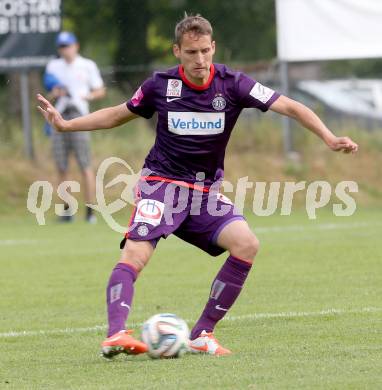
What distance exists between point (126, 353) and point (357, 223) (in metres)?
8.03

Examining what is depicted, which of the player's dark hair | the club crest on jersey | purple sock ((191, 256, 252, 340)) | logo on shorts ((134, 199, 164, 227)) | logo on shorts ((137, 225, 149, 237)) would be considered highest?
the player's dark hair

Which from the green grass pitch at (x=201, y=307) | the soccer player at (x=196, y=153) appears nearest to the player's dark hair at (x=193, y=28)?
the soccer player at (x=196, y=153)

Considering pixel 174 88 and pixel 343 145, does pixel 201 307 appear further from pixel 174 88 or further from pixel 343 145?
pixel 343 145

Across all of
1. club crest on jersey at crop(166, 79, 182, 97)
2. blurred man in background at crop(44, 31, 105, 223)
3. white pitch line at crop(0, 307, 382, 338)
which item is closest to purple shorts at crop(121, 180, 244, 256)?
club crest on jersey at crop(166, 79, 182, 97)

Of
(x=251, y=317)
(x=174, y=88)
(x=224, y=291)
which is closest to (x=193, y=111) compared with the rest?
(x=174, y=88)

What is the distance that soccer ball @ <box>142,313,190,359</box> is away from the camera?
5.75m

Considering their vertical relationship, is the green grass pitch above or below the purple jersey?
below

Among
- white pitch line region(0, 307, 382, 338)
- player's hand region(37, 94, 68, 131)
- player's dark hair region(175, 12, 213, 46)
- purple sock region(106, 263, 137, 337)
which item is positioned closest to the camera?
purple sock region(106, 263, 137, 337)

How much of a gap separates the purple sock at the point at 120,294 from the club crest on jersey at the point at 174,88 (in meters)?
1.00

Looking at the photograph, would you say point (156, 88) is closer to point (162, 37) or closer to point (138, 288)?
point (138, 288)

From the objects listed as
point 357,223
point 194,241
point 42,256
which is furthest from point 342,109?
point 194,241

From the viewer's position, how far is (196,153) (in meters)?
6.22

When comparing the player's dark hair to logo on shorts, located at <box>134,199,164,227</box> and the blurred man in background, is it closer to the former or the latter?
logo on shorts, located at <box>134,199,164,227</box>

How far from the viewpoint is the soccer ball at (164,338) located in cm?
575
